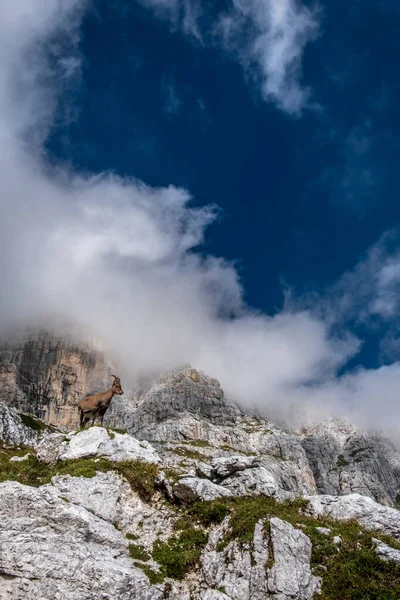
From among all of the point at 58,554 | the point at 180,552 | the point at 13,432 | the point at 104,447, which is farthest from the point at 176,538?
the point at 13,432

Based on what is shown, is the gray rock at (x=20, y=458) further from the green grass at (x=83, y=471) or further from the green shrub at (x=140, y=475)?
the green shrub at (x=140, y=475)

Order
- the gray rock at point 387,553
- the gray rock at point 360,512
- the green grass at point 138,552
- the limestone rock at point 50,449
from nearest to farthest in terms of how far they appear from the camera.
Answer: the gray rock at point 387,553 → the green grass at point 138,552 → the gray rock at point 360,512 → the limestone rock at point 50,449

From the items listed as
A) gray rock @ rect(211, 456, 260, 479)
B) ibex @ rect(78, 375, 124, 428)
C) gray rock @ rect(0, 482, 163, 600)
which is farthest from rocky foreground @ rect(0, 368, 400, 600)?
ibex @ rect(78, 375, 124, 428)

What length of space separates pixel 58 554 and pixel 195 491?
10216 millimetres

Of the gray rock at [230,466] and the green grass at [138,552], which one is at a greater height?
the gray rock at [230,466]

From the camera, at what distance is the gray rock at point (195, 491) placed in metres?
27.2

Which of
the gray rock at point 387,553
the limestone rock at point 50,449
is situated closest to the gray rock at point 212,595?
the gray rock at point 387,553

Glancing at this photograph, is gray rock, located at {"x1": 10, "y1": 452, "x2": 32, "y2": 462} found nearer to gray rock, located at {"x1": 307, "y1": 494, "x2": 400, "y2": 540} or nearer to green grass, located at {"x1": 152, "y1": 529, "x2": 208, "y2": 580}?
green grass, located at {"x1": 152, "y1": 529, "x2": 208, "y2": 580}

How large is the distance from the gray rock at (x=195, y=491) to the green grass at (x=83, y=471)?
1.84 m

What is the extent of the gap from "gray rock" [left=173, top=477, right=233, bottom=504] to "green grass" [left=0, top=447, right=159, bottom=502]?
184 cm

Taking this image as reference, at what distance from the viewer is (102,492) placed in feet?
87.7

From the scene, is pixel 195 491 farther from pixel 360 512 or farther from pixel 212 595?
pixel 360 512

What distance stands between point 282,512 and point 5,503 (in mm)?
15821

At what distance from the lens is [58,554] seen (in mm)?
19359
